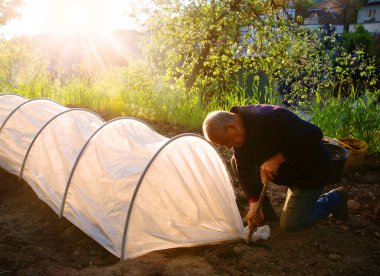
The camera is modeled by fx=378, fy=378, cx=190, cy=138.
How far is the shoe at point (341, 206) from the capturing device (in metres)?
3.98

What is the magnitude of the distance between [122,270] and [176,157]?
1.13 m

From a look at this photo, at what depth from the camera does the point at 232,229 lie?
3.73 meters

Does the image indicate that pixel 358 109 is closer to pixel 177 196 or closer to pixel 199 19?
pixel 199 19

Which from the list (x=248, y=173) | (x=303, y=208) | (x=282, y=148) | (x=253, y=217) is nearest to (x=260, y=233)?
(x=253, y=217)

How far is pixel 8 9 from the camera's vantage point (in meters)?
22.0

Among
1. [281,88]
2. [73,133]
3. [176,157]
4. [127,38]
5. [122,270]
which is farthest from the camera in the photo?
[127,38]

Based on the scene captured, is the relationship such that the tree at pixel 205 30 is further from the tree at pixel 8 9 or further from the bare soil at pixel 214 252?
the tree at pixel 8 9

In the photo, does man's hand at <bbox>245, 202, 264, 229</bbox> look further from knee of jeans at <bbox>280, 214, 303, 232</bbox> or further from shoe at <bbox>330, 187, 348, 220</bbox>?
shoe at <bbox>330, 187, 348, 220</bbox>

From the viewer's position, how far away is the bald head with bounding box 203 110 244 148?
3025 mm

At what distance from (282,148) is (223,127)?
57cm

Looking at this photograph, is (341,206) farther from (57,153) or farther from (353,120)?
(57,153)

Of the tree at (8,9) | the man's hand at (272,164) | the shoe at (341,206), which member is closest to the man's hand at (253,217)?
the man's hand at (272,164)

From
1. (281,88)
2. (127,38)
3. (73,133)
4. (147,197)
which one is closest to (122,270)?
(147,197)

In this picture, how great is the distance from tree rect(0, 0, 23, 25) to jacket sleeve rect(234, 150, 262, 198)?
2166 centimetres
